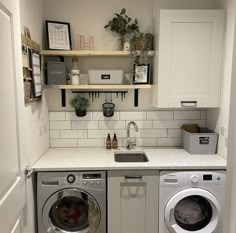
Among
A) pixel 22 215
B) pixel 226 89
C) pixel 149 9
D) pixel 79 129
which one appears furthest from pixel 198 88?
pixel 22 215

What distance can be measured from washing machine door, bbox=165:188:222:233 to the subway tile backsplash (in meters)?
0.73

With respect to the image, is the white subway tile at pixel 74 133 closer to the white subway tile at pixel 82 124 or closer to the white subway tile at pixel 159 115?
the white subway tile at pixel 82 124

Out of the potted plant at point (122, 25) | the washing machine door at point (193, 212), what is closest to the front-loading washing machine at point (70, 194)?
the washing machine door at point (193, 212)

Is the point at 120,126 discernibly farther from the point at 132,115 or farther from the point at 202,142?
the point at 202,142

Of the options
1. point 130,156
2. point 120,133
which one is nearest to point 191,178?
point 130,156

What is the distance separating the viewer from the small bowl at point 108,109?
2.64 m

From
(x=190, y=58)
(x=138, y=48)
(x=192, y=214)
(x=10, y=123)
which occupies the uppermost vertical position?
(x=138, y=48)

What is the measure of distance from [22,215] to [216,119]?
1.97 metres

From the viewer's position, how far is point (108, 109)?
2643 mm

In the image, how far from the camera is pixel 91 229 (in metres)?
2.19

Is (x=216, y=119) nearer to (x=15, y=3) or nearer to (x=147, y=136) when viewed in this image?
(x=147, y=136)

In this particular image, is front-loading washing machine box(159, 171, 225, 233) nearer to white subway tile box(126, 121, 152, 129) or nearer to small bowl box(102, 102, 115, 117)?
white subway tile box(126, 121, 152, 129)

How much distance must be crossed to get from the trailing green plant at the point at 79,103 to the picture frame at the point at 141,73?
56 cm

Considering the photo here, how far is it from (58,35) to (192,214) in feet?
7.05
